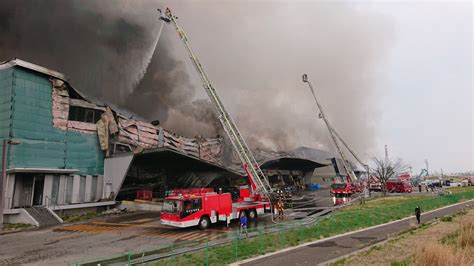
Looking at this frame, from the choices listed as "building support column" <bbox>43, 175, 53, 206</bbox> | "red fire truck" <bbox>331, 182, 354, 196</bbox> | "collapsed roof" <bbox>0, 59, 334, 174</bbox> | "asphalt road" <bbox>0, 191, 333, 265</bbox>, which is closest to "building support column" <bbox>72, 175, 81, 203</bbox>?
"building support column" <bbox>43, 175, 53, 206</bbox>

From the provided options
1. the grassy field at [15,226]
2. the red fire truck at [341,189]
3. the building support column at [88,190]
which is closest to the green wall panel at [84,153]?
the building support column at [88,190]

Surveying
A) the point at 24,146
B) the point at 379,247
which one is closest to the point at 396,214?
the point at 379,247

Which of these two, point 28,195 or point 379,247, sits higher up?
point 28,195

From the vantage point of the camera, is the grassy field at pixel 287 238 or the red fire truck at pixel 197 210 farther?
the red fire truck at pixel 197 210

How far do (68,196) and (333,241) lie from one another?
100ft

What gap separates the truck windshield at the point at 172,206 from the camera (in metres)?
20.5

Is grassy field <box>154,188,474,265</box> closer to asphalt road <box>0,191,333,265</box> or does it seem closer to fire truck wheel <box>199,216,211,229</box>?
asphalt road <box>0,191,333,265</box>

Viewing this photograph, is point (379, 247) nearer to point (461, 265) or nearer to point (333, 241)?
point (333, 241)

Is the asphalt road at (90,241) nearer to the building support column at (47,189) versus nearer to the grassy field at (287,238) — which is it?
the grassy field at (287,238)

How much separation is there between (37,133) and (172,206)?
2092 cm

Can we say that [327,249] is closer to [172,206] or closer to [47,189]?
[172,206]

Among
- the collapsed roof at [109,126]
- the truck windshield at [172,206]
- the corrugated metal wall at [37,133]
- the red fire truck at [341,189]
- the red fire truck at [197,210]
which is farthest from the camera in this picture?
the red fire truck at [341,189]

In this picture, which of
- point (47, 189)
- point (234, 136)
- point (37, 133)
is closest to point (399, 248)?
point (234, 136)

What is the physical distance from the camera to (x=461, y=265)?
7172mm
